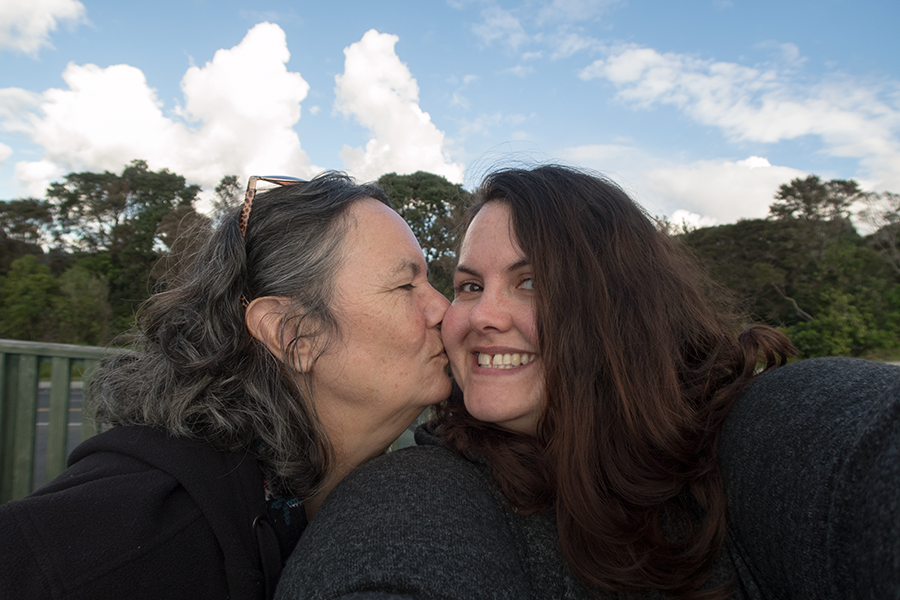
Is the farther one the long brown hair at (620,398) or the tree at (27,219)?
the tree at (27,219)

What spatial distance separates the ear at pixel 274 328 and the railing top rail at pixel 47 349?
53.3 inches

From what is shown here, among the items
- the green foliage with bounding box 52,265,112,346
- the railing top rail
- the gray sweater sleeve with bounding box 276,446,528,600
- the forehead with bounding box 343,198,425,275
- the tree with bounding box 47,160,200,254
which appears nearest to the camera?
the gray sweater sleeve with bounding box 276,446,528,600

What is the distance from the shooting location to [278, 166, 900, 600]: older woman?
1.03 meters

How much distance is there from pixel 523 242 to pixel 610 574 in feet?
3.49

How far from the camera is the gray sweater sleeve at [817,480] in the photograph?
2.66 ft

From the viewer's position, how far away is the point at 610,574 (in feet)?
4.35

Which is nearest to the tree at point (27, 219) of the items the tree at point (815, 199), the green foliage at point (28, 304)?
the green foliage at point (28, 304)

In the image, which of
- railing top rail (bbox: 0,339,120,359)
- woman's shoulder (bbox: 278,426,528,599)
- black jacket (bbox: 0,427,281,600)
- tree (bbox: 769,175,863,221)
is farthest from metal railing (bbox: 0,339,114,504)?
tree (bbox: 769,175,863,221)

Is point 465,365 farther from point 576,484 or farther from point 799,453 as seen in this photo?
point 799,453

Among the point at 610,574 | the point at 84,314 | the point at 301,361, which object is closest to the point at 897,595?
the point at 610,574

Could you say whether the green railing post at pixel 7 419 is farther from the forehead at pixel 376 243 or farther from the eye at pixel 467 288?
the eye at pixel 467 288

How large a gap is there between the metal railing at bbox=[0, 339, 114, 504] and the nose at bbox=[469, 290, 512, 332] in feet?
7.86

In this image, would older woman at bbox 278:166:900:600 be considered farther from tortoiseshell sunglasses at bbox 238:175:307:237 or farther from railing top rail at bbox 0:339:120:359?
railing top rail at bbox 0:339:120:359

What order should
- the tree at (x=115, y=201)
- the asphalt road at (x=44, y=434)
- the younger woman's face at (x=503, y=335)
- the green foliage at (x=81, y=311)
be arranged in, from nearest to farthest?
the younger woman's face at (x=503, y=335)
the asphalt road at (x=44, y=434)
the green foliage at (x=81, y=311)
the tree at (x=115, y=201)
